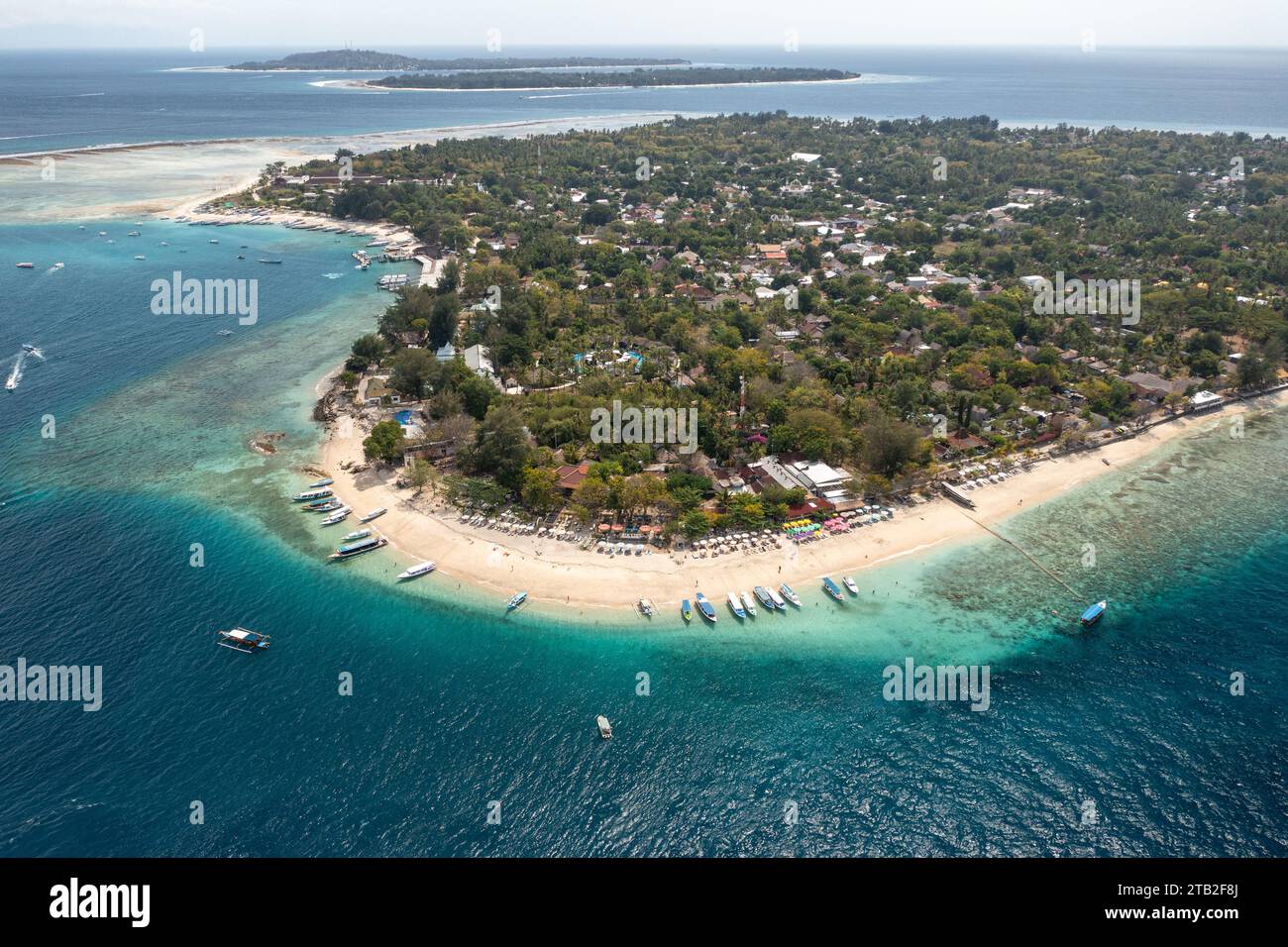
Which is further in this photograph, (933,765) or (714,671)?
(714,671)

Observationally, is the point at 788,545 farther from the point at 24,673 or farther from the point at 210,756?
the point at 24,673

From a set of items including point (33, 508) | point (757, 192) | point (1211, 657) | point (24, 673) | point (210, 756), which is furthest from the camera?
point (757, 192)

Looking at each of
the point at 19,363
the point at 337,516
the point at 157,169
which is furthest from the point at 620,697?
the point at 157,169

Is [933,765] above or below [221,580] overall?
below

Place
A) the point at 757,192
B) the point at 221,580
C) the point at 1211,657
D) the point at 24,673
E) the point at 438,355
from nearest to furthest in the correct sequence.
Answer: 1. the point at 24,673
2. the point at 1211,657
3. the point at 221,580
4. the point at 438,355
5. the point at 757,192

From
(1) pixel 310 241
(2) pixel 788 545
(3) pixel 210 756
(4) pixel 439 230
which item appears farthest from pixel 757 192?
(3) pixel 210 756
